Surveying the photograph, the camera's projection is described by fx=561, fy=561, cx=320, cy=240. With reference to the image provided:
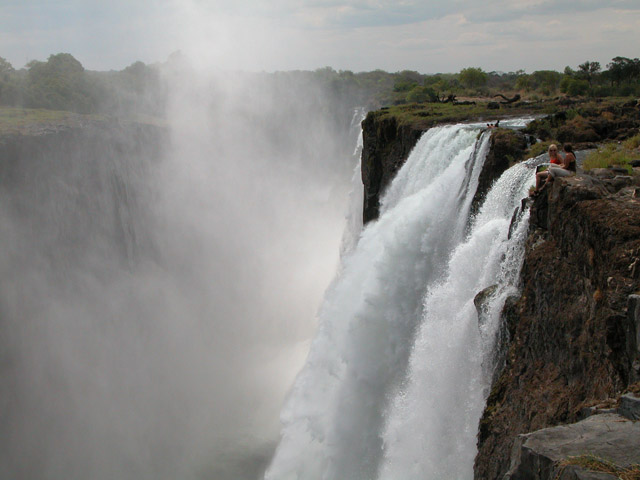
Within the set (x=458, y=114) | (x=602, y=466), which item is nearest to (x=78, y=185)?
(x=458, y=114)

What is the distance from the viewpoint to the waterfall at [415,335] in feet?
30.4

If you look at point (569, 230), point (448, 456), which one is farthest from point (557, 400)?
point (448, 456)

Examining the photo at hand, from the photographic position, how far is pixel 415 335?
1191cm

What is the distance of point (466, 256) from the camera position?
987 cm

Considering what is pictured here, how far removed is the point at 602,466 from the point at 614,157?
25.5ft

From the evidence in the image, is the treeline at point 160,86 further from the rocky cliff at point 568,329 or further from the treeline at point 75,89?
the rocky cliff at point 568,329

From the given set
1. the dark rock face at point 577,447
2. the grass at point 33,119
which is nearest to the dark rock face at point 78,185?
the grass at point 33,119

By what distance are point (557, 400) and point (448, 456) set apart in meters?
3.41

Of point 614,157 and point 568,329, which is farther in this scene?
point 614,157

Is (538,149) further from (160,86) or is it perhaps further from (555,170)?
(160,86)

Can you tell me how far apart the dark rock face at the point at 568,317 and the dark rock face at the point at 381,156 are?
12.8 metres

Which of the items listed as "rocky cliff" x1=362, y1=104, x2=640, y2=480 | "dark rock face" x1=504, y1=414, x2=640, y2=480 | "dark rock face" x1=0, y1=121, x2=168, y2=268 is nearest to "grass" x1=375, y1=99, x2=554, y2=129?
"rocky cliff" x1=362, y1=104, x2=640, y2=480

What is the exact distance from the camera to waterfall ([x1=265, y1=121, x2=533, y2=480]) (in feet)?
30.4

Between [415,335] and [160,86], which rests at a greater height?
[160,86]
